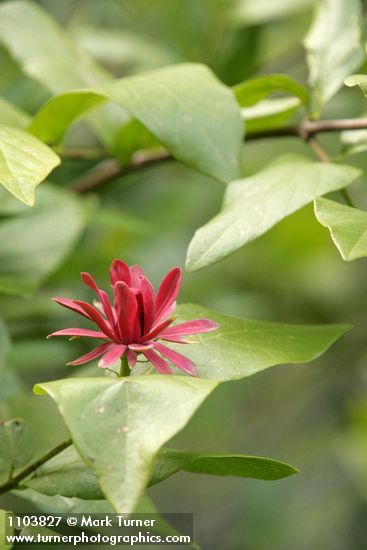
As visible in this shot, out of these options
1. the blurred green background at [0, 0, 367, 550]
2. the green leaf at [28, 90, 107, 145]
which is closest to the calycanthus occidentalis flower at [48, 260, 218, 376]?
the green leaf at [28, 90, 107, 145]

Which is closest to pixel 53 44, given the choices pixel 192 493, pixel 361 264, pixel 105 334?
pixel 105 334

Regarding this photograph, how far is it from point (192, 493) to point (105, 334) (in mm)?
1775

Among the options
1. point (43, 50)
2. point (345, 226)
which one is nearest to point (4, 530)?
point (345, 226)

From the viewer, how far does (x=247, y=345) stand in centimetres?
63

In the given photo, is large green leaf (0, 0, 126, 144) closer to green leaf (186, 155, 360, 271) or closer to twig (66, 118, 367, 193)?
twig (66, 118, 367, 193)

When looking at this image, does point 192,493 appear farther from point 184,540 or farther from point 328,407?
point 184,540

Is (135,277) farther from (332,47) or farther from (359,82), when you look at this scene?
(332,47)

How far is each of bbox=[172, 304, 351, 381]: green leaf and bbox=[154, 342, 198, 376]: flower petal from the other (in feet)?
0.06

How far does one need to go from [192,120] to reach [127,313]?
9.9 inches

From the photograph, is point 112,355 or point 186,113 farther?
point 186,113

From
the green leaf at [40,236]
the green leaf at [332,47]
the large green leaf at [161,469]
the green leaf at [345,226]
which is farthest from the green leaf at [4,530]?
the green leaf at [332,47]

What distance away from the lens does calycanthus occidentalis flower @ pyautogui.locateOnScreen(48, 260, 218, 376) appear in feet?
1.85

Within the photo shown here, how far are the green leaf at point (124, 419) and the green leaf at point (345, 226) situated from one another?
0.13 m

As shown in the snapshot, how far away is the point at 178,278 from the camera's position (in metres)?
0.60
